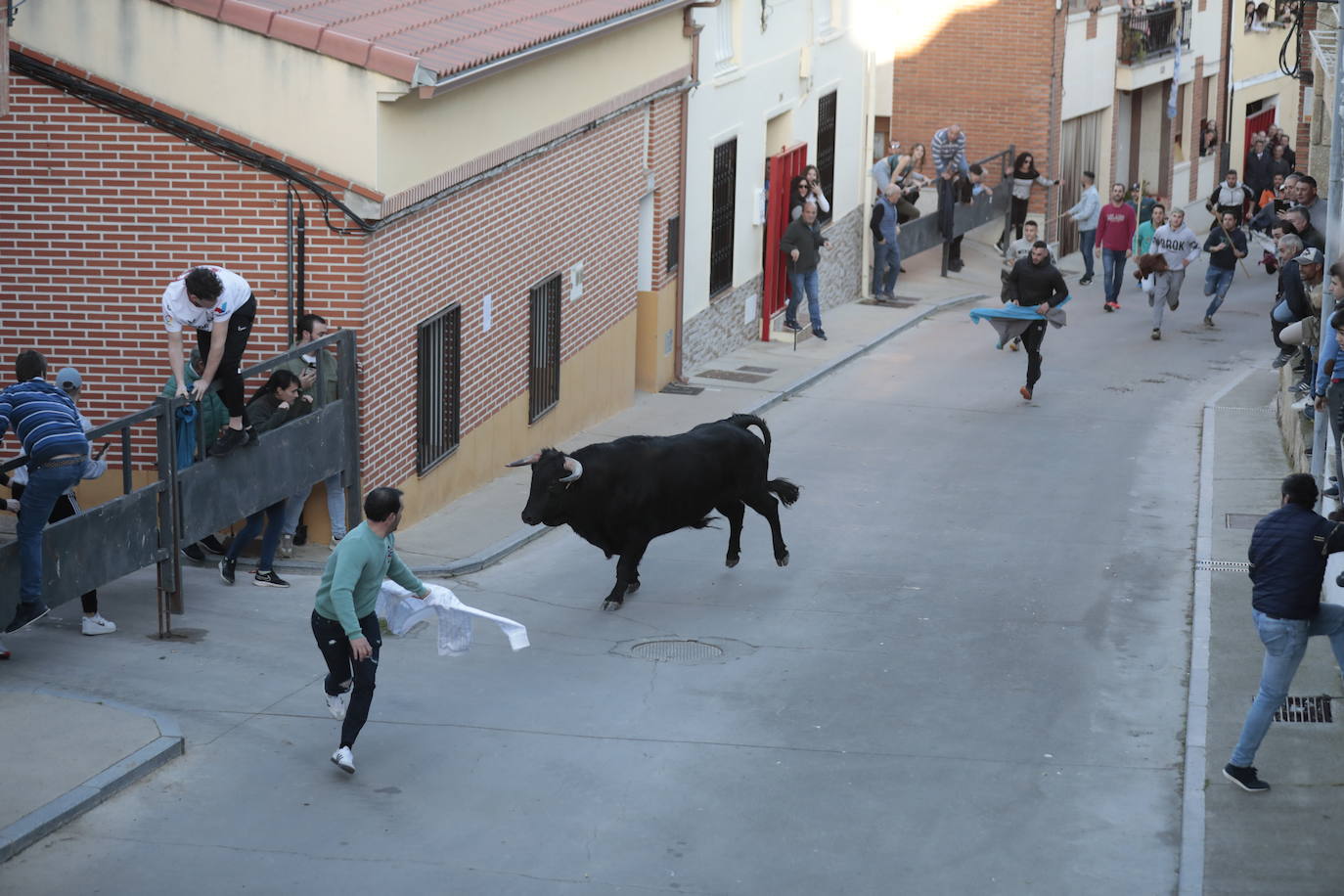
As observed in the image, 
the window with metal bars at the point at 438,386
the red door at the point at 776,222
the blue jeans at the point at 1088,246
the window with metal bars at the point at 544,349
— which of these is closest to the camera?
the window with metal bars at the point at 438,386

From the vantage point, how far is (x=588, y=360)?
20109 mm

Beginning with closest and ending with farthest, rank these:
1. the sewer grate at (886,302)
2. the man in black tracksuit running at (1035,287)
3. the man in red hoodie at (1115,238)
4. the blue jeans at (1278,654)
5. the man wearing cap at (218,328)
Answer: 1. the blue jeans at (1278,654)
2. the man wearing cap at (218,328)
3. the man in black tracksuit running at (1035,287)
4. the man in red hoodie at (1115,238)
5. the sewer grate at (886,302)

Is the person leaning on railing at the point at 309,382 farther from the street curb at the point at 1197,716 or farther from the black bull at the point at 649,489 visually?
the street curb at the point at 1197,716

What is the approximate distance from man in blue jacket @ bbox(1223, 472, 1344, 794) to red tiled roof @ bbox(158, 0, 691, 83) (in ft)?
23.4

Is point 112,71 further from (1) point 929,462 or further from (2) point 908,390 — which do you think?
(2) point 908,390

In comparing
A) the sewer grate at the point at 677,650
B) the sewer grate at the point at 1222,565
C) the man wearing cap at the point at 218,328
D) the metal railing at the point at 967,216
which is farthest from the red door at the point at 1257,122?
the man wearing cap at the point at 218,328

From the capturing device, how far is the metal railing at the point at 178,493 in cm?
1101

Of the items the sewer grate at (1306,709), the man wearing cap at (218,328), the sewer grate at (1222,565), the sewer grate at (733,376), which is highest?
the man wearing cap at (218,328)

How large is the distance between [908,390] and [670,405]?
342 centimetres

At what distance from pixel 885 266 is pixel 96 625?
20233mm

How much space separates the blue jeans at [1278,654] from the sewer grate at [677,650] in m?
3.74

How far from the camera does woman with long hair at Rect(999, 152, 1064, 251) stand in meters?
34.1

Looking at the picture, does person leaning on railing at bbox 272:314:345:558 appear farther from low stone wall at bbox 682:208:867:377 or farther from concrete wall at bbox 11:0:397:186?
low stone wall at bbox 682:208:867:377

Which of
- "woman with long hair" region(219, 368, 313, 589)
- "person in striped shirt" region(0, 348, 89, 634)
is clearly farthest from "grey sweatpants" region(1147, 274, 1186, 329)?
"person in striped shirt" region(0, 348, 89, 634)
